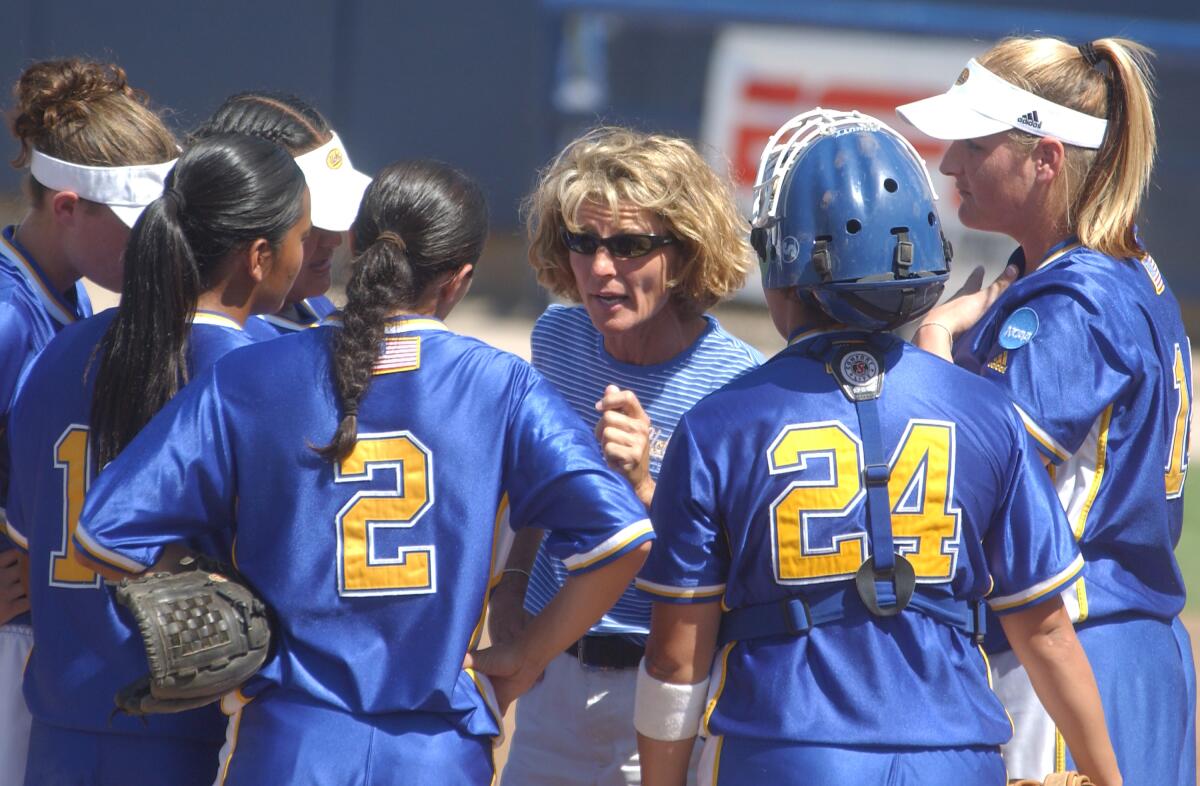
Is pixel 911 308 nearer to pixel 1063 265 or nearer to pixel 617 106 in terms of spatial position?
pixel 1063 265

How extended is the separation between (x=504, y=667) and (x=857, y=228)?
3.28 ft

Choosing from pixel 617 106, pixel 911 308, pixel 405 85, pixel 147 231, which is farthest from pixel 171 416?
pixel 405 85

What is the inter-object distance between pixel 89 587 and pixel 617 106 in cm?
1029

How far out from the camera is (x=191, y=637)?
2.22 meters

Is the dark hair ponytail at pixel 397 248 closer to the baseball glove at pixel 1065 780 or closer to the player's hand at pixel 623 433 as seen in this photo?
the player's hand at pixel 623 433

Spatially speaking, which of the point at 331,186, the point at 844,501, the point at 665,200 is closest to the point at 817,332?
the point at 844,501

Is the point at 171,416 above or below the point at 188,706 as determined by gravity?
above

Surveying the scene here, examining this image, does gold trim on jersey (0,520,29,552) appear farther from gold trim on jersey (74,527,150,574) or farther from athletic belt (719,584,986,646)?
athletic belt (719,584,986,646)

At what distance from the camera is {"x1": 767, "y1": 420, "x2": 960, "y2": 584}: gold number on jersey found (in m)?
2.33

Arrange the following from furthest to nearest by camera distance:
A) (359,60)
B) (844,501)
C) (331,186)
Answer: (359,60) < (331,186) < (844,501)

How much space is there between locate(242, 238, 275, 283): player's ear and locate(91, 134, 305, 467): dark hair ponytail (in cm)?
2

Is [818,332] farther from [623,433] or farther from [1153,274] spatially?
[1153,274]

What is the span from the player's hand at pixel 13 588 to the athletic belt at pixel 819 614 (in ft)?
4.87

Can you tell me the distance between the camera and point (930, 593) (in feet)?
7.81
